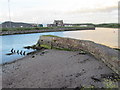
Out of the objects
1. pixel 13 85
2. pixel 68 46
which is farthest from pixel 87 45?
pixel 13 85

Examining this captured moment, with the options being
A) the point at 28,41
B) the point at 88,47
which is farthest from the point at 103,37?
the point at 28,41

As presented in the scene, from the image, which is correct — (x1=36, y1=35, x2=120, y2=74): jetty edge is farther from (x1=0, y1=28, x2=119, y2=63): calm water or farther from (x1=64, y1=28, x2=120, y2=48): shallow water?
(x1=0, y1=28, x2=119, y2=63): calm water

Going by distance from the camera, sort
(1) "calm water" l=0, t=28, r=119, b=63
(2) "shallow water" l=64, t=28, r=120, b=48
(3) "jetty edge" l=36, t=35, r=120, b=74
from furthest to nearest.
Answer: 1. (2) "shallow water" l=64, t=28, r=120, b=48
2. (1) "calm water" l=0, t=28, r=119, b=63
3. (3) "jetty edge" l=36, t=35, r=120, b=74

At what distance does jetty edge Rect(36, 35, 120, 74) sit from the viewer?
896 cm

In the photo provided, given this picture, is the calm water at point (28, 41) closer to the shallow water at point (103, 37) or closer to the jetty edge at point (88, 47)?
the shallow water at point (103, 37)

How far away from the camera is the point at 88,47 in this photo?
15008 mm

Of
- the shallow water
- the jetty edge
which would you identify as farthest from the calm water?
the jetty edge

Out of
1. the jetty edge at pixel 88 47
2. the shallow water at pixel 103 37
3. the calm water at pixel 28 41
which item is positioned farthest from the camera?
the shallow water at pixel 103 37

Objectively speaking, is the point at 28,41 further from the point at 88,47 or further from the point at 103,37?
the point at 88,47

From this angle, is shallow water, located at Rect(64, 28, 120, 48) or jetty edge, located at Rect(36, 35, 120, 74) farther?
shallow water, located at Rect(64, 28, 120, 48)

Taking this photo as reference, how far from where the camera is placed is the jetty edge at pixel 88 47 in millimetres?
8965

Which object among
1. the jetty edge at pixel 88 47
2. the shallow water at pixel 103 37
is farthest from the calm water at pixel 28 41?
the jetty edge at pixel 88 47

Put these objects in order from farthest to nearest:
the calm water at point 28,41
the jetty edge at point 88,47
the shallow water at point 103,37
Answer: the shallow water at point 103,37 → the calm water at point 28,41 → the jetty edge at point 88,47

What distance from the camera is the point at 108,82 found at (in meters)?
7.37
